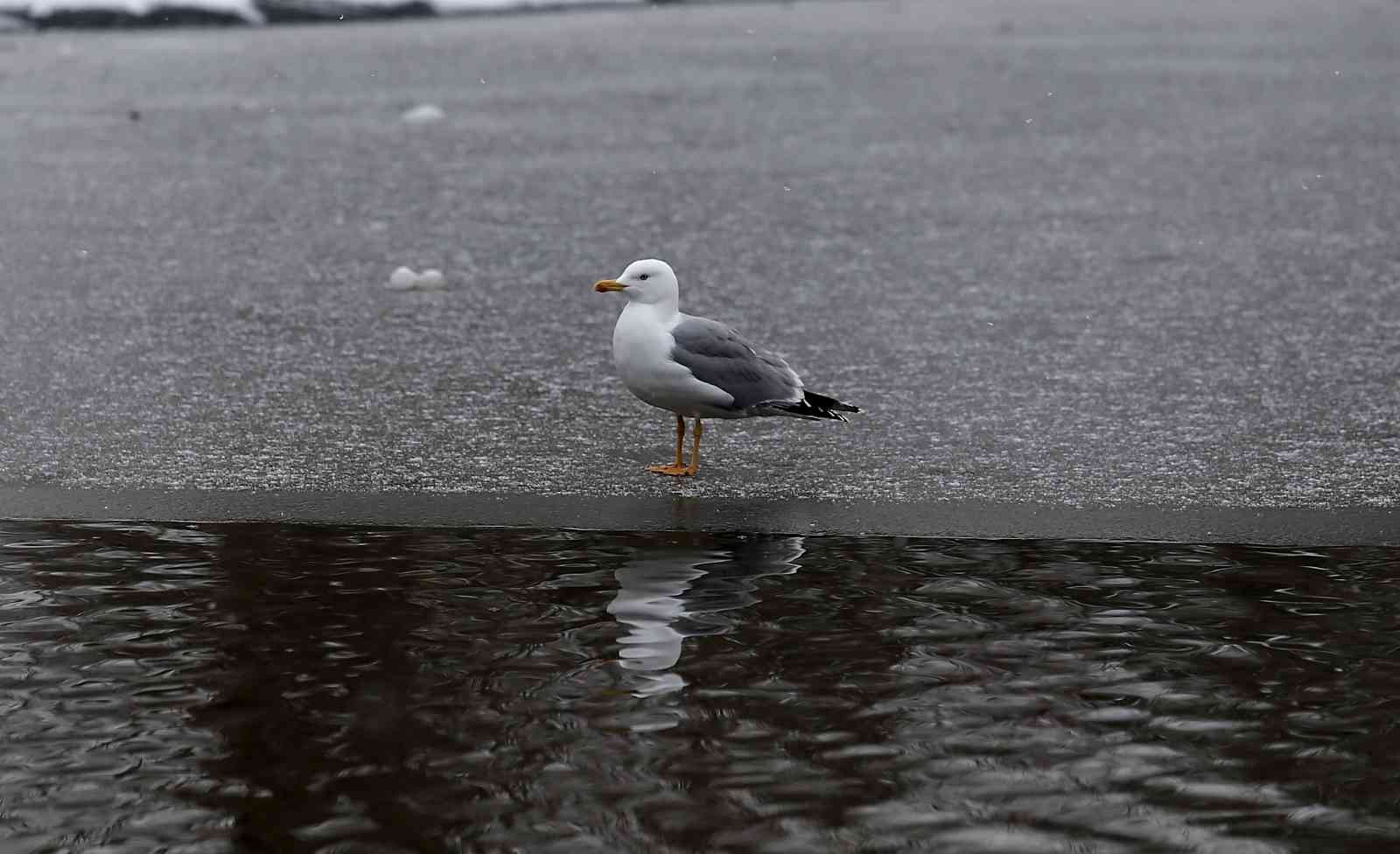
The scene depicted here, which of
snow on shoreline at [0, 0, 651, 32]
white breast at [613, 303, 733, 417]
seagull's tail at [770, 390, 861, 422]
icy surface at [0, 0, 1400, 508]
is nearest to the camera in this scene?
white breast at [613, 303, 733, 417]

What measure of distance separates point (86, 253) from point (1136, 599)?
6.33 m

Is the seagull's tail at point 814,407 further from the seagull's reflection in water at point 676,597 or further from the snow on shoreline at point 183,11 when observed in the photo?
the snow on shoreline at point 183,11

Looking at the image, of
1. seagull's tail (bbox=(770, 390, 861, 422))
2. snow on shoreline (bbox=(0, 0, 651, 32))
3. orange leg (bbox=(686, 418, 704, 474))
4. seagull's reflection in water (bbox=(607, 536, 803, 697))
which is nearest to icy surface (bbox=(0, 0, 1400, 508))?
orange leg (bbox=(686, 418, 704, 474))

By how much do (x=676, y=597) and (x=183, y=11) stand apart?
2458 cm

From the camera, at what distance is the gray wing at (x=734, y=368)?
526 centimetres

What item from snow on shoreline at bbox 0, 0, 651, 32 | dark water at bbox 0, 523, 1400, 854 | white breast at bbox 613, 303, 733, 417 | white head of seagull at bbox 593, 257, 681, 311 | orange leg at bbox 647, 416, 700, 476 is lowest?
dark water at bbox 0, 523, 1400, 854

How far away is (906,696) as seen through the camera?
3.57 m

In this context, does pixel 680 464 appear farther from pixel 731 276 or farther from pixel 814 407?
pixel 731 276

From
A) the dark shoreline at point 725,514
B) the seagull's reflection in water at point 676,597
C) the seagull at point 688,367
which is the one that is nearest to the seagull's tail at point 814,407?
the seagull at point 688,367

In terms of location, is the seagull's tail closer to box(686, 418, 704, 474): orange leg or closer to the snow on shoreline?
box(686, 418, 704, 474): orange leg

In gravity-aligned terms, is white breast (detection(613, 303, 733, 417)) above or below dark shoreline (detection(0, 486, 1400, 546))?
above

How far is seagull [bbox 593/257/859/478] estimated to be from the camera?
17.2 feet

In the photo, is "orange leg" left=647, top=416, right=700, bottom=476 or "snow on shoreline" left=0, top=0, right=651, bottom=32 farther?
"snow on shoreline" left=0, top=0, right=651, bottom=32

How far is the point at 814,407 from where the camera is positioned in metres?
5.39
